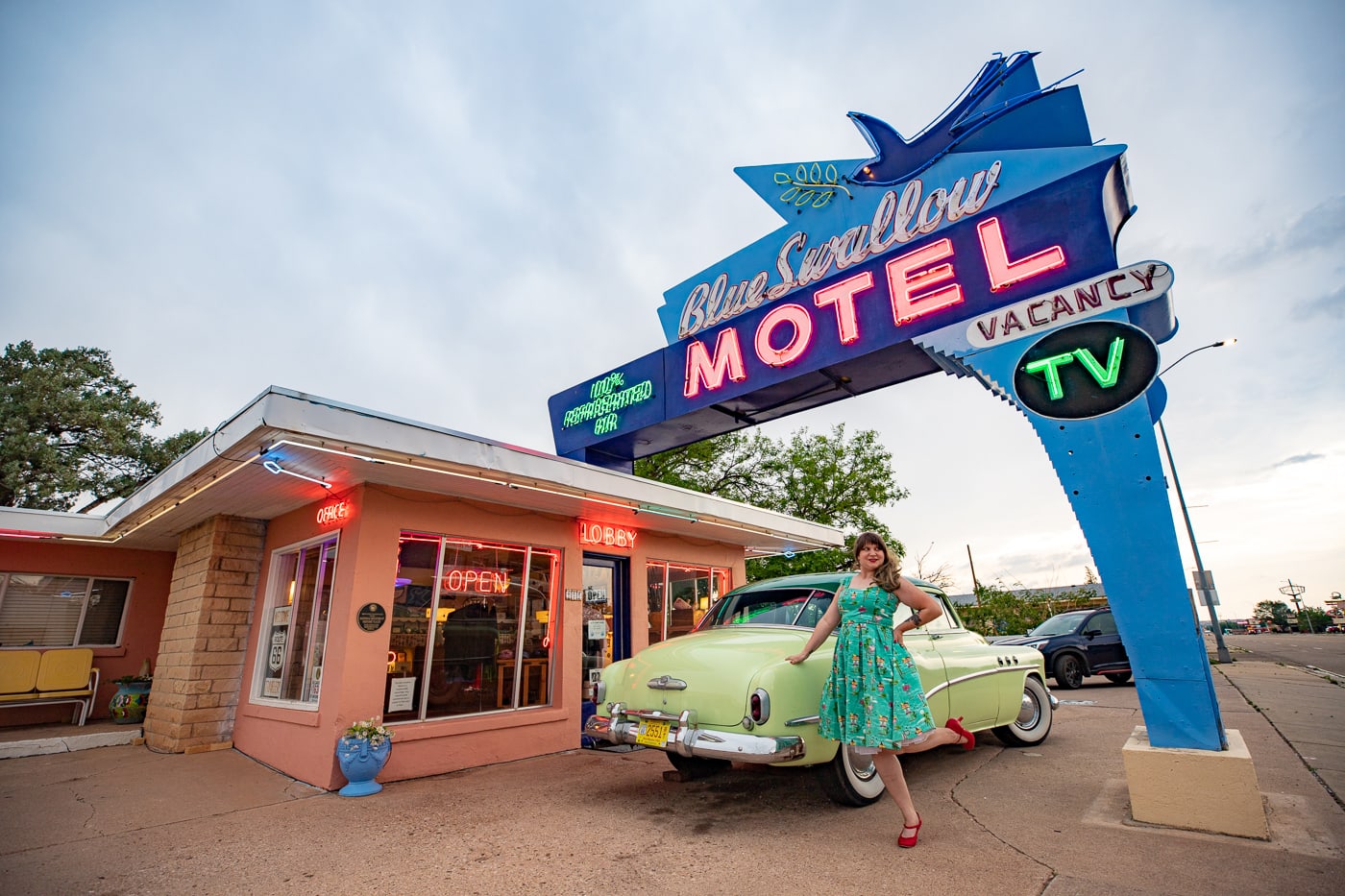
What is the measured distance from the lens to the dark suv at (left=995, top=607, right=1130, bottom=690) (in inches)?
452

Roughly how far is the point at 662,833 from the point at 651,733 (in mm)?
592

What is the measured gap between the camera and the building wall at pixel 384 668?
18.9ft

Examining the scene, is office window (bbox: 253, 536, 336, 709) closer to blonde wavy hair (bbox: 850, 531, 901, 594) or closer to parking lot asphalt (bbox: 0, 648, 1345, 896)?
parking lot asphalt (bbox: 0, 648, 1345, 896)

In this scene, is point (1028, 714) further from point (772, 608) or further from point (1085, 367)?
point (1085, 367)

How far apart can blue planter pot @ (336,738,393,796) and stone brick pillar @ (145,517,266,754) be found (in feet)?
11.0

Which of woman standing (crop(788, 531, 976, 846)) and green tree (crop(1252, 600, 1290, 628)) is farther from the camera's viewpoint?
green tree (crop(1252, 600, 1290, 628))

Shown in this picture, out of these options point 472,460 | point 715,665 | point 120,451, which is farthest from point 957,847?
point 120,451

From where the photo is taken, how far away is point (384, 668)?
19.7 ft

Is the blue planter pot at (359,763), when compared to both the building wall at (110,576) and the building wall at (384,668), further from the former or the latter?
the building wall at (110,576)

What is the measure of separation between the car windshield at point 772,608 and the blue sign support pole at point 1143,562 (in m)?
1.95

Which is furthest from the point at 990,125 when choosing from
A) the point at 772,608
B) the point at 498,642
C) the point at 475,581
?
the point at 498,642

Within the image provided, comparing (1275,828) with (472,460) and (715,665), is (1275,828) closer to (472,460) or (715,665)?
(715,665)

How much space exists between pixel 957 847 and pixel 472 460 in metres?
4.60

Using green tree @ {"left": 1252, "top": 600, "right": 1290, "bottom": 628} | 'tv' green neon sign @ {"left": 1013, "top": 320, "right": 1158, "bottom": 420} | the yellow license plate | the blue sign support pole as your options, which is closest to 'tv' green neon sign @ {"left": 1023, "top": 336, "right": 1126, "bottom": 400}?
'tv' green neon sign @ {"left": 1013, "top": 320, "right": 1158, "bottom": 420}
